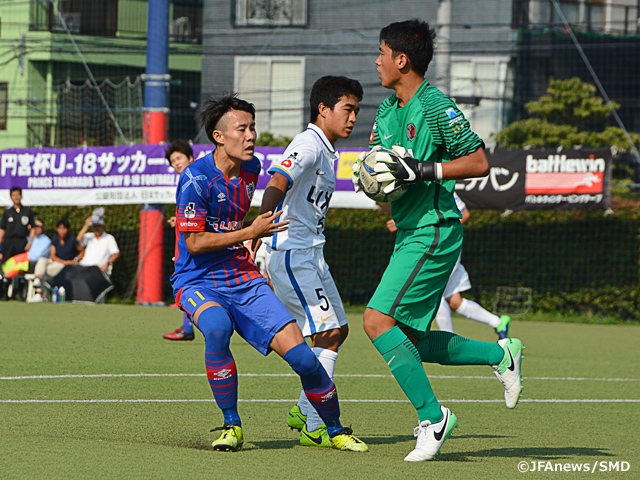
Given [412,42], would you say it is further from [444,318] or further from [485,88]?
[485,88]

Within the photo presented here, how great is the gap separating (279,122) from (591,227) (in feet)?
37.7

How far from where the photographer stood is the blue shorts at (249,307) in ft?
18.8

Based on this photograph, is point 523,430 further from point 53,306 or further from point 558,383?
point 53,306

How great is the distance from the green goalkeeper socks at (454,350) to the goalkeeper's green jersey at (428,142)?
0.72 metres

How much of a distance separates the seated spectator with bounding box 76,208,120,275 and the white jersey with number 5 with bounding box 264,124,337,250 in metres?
12.3

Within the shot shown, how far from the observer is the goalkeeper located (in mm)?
5457

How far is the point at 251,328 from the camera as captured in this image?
5805 mm

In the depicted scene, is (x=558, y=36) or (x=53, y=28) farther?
(x=53, y=28)

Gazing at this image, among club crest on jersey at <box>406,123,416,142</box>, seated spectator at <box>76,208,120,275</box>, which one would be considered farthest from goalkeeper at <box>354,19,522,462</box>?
seated spectator at <box>76,208,120,275</box>

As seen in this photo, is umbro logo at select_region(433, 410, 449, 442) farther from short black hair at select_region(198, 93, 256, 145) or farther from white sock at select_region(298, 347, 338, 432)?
short black hair at select_region(198, 93, 256, 145)

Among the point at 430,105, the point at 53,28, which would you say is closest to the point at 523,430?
the point at 430,105

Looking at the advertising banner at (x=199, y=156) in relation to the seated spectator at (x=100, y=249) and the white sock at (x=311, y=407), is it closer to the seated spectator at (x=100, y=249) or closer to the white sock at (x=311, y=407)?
the seated spectator at (x=100, y=249)

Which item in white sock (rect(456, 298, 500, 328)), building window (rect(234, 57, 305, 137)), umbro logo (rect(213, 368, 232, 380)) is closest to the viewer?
umbro logo (rect(213, 368, 232, 380))

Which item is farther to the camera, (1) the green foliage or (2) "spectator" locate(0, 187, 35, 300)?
(1) the green foliage
